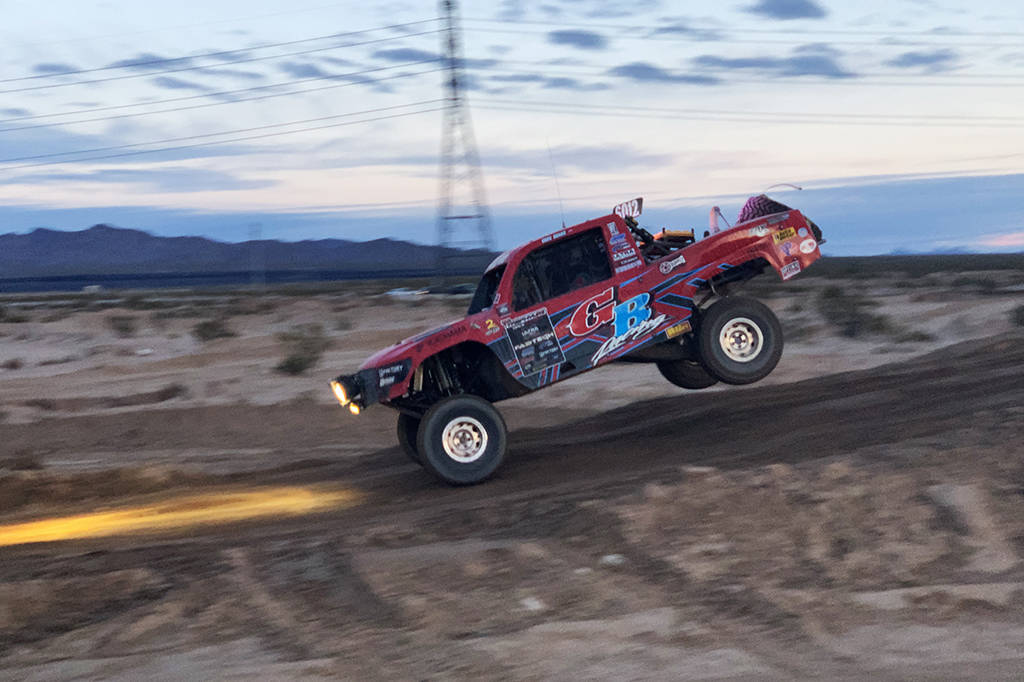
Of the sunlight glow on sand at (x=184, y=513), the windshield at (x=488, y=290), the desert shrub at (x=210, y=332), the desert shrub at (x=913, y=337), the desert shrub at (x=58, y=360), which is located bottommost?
the sunlight glow on sand at (x=184, y=513)

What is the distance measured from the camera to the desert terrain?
229 inches

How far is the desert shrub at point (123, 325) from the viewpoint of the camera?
96.2ft

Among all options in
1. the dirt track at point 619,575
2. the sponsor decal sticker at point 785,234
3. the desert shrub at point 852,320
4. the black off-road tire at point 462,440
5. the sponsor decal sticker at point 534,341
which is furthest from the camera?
the desert shrub at point 852,320

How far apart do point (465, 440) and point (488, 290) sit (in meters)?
1.72

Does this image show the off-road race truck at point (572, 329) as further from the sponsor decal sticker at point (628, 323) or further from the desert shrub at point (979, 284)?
the desert shrub at point (979, 284)

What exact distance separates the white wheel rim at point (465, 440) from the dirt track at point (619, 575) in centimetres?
33

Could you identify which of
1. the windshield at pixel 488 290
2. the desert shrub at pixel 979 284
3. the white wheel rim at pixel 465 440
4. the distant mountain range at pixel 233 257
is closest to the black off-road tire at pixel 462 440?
the white wheel rim at pixel 465 440

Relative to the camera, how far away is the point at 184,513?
10.7 metres

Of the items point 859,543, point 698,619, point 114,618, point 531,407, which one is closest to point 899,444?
point 859,543

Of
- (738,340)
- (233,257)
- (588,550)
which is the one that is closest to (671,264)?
(738,340)

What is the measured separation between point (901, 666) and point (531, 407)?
11.2 meters

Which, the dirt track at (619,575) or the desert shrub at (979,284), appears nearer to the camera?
the dirt track at (619,575)

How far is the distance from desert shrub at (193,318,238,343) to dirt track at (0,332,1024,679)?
1778cm

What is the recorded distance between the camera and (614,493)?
841cm
